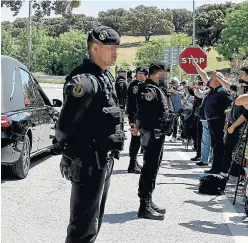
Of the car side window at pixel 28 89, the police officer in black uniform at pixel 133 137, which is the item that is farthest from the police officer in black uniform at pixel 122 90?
the car side window at pixel 28 89

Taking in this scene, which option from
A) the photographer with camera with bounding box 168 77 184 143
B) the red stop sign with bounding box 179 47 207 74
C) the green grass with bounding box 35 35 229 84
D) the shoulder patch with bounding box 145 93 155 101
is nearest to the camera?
the shoulder patch with bounding box 145 93 155 101

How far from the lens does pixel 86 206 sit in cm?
394

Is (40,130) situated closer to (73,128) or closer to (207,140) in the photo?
(207,140)

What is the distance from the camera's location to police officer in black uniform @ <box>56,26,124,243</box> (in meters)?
3.85

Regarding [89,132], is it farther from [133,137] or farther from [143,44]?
[143,44]

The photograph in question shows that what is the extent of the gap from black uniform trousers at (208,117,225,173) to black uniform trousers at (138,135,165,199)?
2966 mm

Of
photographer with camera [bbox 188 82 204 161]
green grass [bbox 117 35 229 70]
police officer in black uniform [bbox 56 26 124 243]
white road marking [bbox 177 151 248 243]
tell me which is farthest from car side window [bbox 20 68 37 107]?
green grass [bbox 117 35 229 70]

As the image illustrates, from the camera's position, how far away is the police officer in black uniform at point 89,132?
12.6 ft

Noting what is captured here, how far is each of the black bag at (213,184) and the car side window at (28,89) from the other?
10.0 feet

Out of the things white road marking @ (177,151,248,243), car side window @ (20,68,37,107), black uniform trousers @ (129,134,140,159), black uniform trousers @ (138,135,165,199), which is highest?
car side window @ (20,68,37,107)

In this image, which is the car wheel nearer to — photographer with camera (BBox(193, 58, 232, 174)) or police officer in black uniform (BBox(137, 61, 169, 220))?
Answer: police officer in black uniform (BBox(137, 61, 169, 220))

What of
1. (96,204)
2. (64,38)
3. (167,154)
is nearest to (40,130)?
(167,154)

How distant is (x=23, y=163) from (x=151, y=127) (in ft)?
9.40

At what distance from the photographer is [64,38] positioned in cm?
7806
